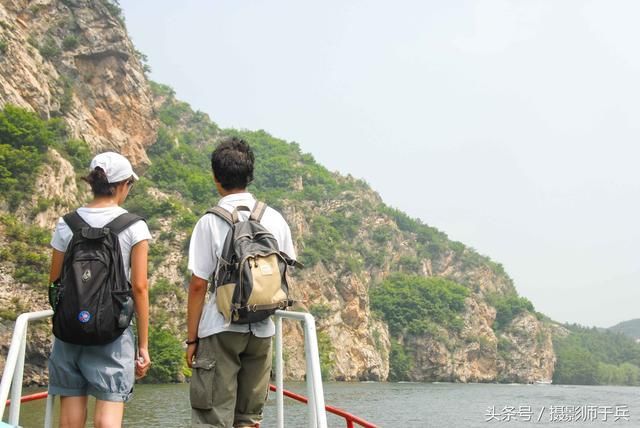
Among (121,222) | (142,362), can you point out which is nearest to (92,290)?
(121,222)

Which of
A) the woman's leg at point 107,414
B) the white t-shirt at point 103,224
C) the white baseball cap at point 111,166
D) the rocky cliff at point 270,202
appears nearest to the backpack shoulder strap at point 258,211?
the white t-shirt at point 103,224

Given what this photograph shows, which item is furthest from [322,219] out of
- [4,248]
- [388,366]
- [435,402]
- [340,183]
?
[4,248]

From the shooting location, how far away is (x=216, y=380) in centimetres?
342

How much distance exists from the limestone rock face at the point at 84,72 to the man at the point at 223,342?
52447 mm

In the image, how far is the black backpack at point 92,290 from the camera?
127 inches

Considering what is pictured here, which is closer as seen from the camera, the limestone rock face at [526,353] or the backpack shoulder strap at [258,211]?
the backpack shoulder strap at [258,211]

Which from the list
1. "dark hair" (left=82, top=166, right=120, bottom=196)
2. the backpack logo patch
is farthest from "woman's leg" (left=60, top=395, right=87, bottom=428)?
"dark hair" (left=82, top=166, right=120, bottom=196)

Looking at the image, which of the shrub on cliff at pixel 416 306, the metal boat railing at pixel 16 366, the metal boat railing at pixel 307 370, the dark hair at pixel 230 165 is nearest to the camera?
the metal boat railing at pixel 16 366

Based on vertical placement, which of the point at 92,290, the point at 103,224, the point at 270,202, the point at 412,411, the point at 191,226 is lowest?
the point at 412,411

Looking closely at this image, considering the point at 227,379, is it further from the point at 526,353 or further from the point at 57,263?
the point at 526,353

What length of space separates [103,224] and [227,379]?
0.95m

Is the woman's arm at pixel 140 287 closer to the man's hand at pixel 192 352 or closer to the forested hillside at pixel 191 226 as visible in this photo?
the man's hand at pixel 192 352

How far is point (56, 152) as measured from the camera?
51156 millimetres

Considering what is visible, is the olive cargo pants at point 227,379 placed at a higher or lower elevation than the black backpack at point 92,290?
lower
